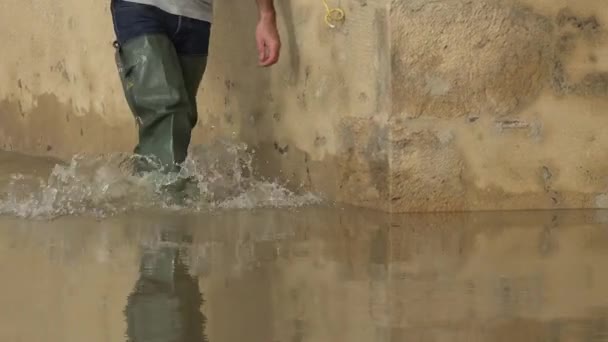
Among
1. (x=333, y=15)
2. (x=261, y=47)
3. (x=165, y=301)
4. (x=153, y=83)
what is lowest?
(x=165, y=301)

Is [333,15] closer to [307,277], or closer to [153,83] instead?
[153,83]

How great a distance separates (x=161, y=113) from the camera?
4.99m

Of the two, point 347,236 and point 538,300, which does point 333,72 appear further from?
point 538,300

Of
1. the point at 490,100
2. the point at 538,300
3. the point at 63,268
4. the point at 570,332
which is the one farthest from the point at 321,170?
the point at 570,332

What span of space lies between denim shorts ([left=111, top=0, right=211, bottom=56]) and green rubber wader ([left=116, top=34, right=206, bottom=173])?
4 centimetres

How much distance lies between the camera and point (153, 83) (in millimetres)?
4988

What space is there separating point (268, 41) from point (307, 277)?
162 cm

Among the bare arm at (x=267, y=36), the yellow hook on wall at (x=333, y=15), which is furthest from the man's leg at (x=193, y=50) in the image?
the yellow hook on wall at (x=333, y=15)

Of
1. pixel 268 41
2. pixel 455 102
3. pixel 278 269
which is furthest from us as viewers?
pixel 268 41

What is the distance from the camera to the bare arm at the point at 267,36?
507cm

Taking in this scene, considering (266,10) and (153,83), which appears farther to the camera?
(266,10)

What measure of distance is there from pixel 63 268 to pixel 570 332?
153cm

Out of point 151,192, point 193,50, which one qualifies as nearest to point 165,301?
point 151,192

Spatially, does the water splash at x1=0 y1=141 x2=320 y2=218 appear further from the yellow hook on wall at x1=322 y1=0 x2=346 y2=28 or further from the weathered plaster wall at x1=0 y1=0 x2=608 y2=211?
the yellow hook on wall at x1=322 y1=0 x2=346 y2=28
